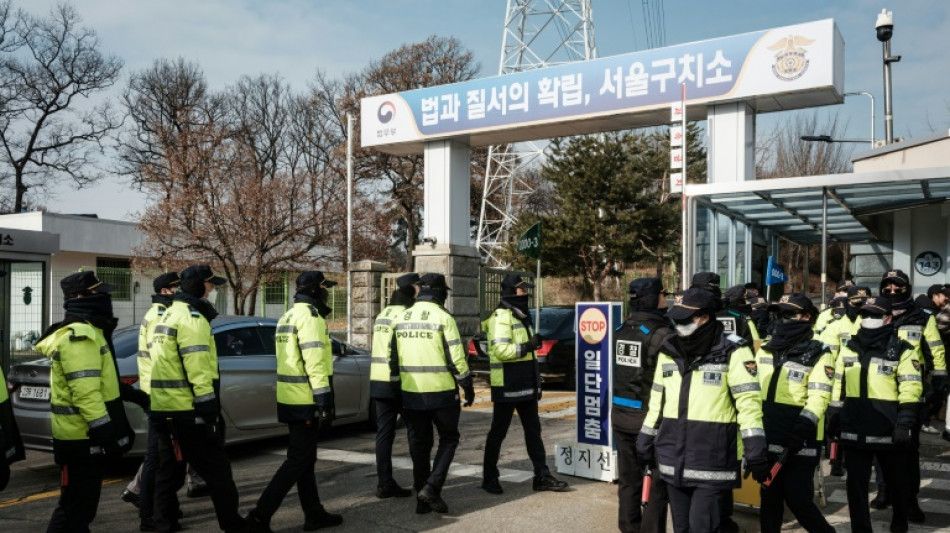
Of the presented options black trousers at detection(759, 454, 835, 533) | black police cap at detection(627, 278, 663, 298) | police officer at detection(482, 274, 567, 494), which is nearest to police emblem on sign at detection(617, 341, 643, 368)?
black police cap at detection(627, 278, 663, 298)

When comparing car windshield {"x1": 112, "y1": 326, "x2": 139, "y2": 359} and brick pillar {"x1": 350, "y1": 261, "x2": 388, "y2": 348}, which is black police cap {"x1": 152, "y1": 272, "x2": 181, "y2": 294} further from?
brick pillar {"x1": 350, "y1": 261, "x2": 388, "y2": 348}

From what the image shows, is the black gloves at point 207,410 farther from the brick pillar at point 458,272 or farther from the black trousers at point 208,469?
the brick pillar at point 458,272

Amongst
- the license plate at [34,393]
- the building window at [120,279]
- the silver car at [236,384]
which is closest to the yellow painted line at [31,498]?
the silver car at [236,384]

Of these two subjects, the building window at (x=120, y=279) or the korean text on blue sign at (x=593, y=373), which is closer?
the korean text on blue sign at (x=593, y=373)

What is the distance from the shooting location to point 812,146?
38062 mm

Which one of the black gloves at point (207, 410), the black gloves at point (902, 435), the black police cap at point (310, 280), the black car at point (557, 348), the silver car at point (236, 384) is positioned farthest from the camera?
the black car at point (557, 348)

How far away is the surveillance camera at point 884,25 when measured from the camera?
15.5 metres

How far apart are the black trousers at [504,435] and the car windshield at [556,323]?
7604 millimetres

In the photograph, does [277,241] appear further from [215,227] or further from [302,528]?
[302,528]

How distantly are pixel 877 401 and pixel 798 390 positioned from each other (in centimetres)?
118

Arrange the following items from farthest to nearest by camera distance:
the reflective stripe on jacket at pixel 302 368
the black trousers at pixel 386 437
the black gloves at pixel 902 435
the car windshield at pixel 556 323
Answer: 1. the car windshield at pixel 556 323
2. the black trousers at pixel 386 437
3. the reflective stripe on jacket at pixel 302 368
4. the black gloves at pixel 902 435

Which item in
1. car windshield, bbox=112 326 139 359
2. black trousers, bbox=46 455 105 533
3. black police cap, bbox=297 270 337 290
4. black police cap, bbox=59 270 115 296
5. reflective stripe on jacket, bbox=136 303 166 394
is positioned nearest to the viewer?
black trousers, bbox=46 455 105 533

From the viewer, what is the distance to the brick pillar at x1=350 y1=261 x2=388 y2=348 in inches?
635

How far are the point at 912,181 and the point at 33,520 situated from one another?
9925 mm
